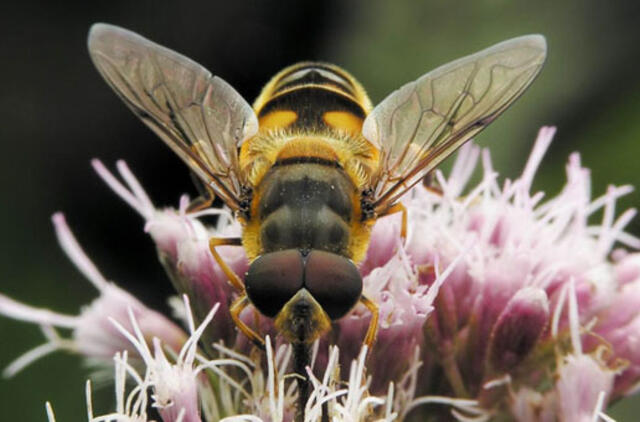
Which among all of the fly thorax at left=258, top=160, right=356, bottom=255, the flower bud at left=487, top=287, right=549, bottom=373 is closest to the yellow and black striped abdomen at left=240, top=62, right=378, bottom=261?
the fly thorax at left=258, top=160, right=356, bottom=255

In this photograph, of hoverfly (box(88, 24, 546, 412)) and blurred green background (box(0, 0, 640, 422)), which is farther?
blurred green background (box(0, 0, 640, 422))

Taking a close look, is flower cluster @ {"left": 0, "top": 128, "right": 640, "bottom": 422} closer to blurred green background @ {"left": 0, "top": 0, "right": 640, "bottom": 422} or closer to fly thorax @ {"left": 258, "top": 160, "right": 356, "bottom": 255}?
fly thorax @ {"left": 258, "top": 160, "right": 356, "bottom": 255}

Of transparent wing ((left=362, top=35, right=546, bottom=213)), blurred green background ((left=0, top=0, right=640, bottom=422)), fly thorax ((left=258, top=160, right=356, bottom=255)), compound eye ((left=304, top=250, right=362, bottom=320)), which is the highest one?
blurred green background ((left=0, top=0, right=640, bottom=422))

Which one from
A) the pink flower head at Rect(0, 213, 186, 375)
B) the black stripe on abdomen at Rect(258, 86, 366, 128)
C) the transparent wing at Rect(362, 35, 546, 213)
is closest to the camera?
the transparent wing at Rect(362, 35, 546, 213)

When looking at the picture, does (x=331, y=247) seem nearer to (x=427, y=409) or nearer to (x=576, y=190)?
(x=427, y=409)

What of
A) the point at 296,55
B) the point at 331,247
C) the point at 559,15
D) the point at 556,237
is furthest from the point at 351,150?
the point at 296,55

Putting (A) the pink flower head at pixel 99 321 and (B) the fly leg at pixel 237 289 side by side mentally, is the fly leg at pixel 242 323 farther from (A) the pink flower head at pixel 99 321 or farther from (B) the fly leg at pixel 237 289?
(A) the pink flower head at pixel 99 321
